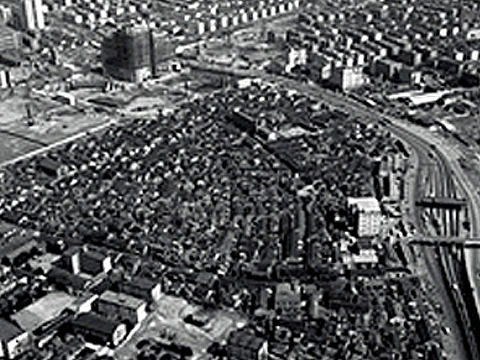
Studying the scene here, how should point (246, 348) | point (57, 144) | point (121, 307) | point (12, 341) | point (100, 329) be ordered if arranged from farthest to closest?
point (57, 144) → point (121, 307) → point (100, 329) → point (12, 341) → point (246, 348)

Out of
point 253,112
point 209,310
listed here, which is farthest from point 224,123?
point 209,310

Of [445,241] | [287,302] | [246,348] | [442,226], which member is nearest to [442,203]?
[442,226]

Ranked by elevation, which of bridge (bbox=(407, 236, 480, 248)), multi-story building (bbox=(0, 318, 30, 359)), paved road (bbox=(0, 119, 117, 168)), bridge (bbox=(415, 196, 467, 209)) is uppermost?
bridge (bbox=(415, 196, 467, 209))

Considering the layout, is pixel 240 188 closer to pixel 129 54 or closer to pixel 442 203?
pixel 442 203

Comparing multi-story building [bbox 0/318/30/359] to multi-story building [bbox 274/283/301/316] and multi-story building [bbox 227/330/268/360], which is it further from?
multi-story building [bbox 274/283/301/316]

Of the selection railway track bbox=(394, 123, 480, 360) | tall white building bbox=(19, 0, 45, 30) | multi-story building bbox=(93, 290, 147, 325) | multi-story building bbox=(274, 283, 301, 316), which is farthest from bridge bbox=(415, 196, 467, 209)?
tall white building bbox=(19, 0, 45, 30)

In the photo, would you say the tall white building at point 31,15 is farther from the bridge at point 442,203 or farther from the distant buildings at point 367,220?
the bridge at point 442,203
